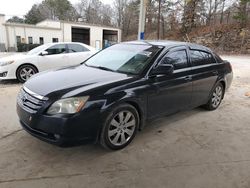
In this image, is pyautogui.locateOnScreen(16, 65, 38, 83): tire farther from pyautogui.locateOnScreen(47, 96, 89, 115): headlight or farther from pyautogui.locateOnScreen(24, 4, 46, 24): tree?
pyautogui.locateOnScreen(24, 4, 46, 24): tree

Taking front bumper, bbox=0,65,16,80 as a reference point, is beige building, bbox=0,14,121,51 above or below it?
above

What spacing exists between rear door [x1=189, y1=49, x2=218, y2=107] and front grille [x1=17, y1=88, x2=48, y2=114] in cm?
268

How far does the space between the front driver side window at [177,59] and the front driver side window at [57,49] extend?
193 inches

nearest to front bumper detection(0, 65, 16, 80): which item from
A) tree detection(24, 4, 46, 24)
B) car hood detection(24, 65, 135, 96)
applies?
car hood detection(24, 65, 135, 96)

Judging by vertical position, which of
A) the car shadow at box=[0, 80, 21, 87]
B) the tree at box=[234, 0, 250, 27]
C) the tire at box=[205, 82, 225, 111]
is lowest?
the car shadow at box=[0, 80, 21, 87]

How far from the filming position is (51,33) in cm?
3008

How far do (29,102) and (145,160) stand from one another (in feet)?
5.41

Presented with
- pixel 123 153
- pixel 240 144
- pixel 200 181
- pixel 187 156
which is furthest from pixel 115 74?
pixel 240 144

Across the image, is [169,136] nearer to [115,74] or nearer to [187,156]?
[187,156]

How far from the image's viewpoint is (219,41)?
26016 mm

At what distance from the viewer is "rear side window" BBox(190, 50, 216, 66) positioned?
4.33 metres

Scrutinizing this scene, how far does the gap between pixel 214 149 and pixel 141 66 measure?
161 cm

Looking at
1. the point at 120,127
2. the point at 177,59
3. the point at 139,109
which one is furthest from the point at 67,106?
the point at 177,59

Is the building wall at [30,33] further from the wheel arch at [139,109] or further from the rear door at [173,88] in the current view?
the wheel arch at [139,109]
